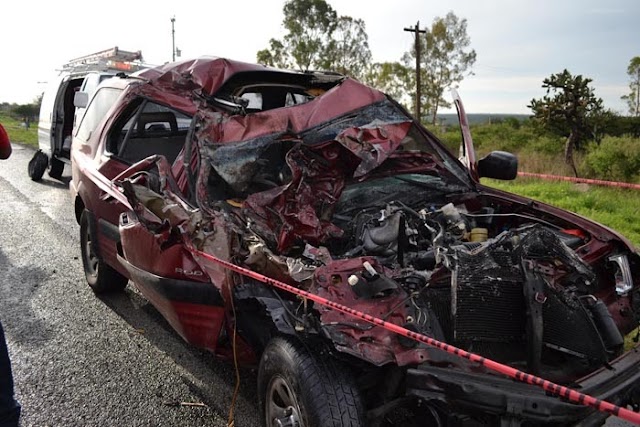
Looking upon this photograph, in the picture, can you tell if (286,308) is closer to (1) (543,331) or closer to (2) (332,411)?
(2) (332,411)

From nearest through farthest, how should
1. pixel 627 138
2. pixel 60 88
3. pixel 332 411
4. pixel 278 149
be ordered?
pixel 332 411, pixel 278 149, pixel 60 88, pixel 627 138

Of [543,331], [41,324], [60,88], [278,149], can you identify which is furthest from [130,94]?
[60,88]

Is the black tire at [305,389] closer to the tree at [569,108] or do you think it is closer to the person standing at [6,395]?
the person standing at [6,395]

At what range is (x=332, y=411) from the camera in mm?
2109

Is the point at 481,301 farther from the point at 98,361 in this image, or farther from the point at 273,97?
the point at 273,97

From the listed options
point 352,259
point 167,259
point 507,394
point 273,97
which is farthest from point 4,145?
point 507,394

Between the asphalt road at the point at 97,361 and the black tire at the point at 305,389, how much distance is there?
49cm

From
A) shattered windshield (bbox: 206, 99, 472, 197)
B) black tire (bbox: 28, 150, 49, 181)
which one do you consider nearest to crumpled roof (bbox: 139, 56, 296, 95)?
shattered windshield (bbox: 206, 99, 472, 197)

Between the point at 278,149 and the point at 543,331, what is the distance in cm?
197

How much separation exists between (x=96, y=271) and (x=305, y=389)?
3.10 metres

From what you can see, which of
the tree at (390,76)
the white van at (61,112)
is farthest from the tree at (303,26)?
the white van at (61,112)

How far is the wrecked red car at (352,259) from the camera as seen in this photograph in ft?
6.95

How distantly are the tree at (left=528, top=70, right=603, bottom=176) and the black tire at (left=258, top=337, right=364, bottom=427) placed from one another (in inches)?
578

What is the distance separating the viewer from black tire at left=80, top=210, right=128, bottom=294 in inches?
176
